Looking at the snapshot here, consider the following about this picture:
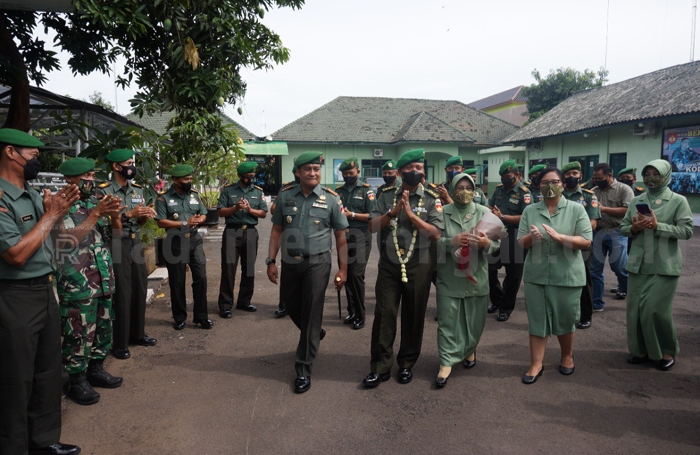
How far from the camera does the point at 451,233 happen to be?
4.34 meters

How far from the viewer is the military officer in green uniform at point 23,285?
2.74 meters

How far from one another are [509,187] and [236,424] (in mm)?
4597

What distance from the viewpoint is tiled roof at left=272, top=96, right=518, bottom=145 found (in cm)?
2742

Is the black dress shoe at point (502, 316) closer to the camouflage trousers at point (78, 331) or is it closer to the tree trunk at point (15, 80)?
the camouflage trousers at point (78, 331)

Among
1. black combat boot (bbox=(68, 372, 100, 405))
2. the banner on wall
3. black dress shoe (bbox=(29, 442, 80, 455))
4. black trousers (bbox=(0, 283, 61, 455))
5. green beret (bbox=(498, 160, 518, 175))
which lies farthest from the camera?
the banner on wall

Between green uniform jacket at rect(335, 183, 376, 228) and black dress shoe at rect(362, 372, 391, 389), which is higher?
green uniform jacket at rect(335, 183, 376, 228)

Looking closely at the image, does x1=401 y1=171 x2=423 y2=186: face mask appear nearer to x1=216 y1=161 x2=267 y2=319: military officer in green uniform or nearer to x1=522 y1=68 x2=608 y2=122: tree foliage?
x1=216 y1=161 x2=267 y2=319: military officer in green uniform

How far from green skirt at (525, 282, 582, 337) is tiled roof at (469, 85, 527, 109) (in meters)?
49.7

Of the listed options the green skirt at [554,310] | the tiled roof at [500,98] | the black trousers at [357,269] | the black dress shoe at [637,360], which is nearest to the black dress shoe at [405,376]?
the green skirt at [554,310]

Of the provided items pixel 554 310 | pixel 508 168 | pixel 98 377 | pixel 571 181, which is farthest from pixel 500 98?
pixel 98 377

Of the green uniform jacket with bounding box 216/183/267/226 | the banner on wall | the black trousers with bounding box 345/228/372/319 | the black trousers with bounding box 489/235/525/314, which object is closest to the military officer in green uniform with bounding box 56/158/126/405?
the green uniform jacket with bounding box 216/183/267/226

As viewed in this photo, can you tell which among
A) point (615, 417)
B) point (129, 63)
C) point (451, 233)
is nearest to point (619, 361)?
point (615, 417)

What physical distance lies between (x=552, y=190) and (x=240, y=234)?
4.16 metres

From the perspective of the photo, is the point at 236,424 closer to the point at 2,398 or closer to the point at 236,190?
the point at 2,398
